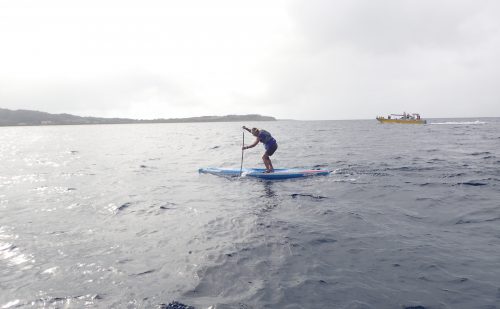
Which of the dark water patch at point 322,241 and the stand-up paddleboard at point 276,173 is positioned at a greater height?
the stand-up paddleboard at point 276,173

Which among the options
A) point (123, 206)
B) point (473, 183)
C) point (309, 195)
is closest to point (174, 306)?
point (123, 206)

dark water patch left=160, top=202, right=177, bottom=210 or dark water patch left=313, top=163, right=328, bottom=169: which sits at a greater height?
dark water patch left=313, top=163, right=328, bottom=169

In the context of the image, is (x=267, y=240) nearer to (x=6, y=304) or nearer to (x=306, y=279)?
(x=306, y=279)

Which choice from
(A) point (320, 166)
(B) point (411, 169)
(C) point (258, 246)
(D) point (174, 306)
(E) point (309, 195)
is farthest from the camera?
(A) point (320, 166)

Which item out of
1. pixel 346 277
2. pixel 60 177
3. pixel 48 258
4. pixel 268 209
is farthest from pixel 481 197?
pixel 60 177

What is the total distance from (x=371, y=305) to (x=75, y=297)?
17.8 ft

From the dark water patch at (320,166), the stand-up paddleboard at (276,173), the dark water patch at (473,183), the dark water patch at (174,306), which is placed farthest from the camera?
the dark water patch at (320,166)

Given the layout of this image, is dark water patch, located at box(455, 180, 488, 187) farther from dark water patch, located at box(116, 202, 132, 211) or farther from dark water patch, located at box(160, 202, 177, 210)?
dark water patch, located at box(116, 202, 132, 211)

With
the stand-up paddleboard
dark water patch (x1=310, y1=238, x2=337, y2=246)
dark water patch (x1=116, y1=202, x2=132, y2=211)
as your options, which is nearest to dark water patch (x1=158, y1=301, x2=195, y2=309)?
dark water patch (x1=310, y1=238, x2=337, y2=246)

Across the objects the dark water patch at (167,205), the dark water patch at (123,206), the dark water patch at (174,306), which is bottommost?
the dark water patch at (123,206)

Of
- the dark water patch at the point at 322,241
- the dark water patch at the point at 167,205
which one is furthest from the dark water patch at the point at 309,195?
the dark water patch at the point at 167,205

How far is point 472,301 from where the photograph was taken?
5531 millimetres

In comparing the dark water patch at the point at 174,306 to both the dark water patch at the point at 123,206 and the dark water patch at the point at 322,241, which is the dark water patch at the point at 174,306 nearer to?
the dark water patch at the point at 322,241

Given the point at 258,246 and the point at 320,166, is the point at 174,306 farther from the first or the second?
the point at 320,166
